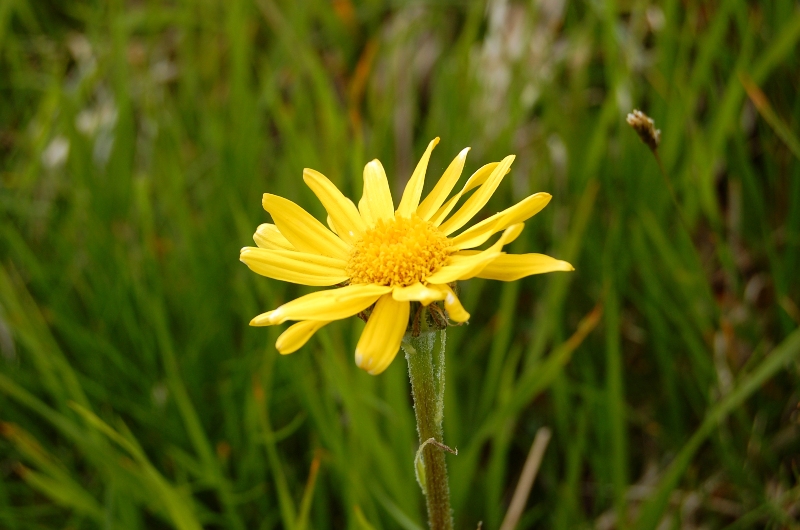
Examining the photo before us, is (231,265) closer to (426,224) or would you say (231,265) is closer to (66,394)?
(66,394)

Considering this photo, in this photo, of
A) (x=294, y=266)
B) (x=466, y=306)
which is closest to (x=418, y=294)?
(x=294, y=266)

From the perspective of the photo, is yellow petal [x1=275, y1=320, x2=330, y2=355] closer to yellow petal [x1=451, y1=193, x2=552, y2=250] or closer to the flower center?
the flower center

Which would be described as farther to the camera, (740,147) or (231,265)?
(231,265)

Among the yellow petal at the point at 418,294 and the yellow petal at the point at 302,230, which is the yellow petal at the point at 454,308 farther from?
the yellow petal at the point at 302,230

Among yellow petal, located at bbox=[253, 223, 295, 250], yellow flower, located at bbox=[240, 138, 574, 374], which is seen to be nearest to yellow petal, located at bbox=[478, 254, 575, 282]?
yellow flower, located at bbox=[240, 138, 574, 374]

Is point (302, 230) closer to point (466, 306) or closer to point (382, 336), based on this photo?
point (382, 336)

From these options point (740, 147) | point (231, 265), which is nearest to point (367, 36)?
point (231, 265)
